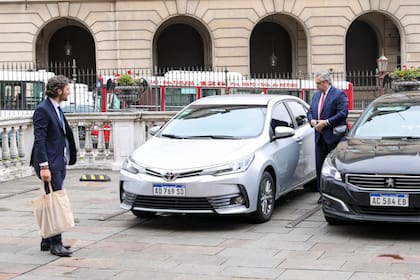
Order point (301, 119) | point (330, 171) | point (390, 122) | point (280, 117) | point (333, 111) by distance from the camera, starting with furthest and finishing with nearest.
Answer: point (301, 119) → point (280, 117) → point (333, 111) → point (390, 122) → point (330, 171)

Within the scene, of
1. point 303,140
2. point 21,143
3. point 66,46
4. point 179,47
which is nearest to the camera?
point 303,140

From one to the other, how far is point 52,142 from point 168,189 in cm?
155

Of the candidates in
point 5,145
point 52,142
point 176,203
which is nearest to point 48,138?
point 52,142

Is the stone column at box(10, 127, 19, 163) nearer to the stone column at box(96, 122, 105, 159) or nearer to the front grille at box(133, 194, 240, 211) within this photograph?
the stone column at box(96, 122, 105, 159)

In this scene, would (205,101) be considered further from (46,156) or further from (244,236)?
(46,156)

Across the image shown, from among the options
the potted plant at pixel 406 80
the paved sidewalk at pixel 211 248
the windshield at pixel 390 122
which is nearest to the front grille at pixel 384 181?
the paved sidewalk at pixel 211 248

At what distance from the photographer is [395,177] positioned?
24.0ft

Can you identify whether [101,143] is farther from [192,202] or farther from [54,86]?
[54,86]

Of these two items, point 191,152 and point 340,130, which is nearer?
point 191,152

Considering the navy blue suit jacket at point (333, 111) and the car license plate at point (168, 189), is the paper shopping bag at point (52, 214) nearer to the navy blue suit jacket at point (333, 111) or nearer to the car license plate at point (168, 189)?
the car license plate at point (168, 189)

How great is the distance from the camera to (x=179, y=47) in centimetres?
3816

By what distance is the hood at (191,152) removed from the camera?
818 centimetres

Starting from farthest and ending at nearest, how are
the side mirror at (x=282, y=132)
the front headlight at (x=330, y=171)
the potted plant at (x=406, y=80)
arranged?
the potted plant at (x=406, y=80) < the side mirror at (x=282, y=132) < the front headlight at (x=330, y=171)

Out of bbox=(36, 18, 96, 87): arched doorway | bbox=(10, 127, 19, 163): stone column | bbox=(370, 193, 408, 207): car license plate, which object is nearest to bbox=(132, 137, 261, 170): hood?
bbox=(370, 193, 408, 207): car license plate
